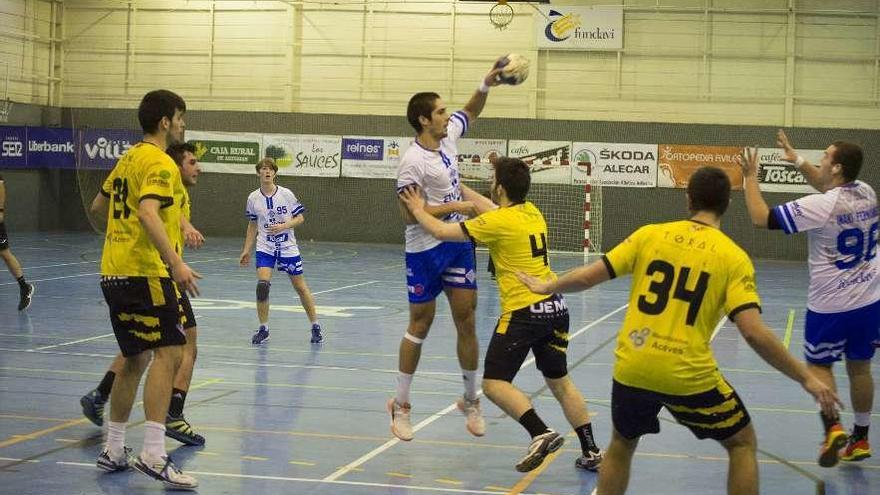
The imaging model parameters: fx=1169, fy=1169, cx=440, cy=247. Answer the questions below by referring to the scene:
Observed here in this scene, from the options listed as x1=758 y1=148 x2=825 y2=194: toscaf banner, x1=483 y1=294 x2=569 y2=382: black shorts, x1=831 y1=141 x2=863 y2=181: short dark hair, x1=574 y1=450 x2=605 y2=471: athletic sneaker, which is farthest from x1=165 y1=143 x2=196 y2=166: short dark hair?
x1=758 y1=148 x2=825 y2=194: toscaf banner

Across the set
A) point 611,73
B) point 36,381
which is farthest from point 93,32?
point 36,381

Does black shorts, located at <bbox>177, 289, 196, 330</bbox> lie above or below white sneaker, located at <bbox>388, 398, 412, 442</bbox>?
above

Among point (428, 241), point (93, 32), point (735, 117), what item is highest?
point (93, 32)

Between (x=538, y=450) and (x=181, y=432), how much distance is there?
262 cm

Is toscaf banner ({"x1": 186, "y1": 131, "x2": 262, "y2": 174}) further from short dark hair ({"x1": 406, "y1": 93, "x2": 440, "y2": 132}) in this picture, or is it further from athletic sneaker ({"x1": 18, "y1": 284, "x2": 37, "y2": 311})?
short dark hair ({"x1": 406, "y1": 93, "x2": 440, "y2": 132})

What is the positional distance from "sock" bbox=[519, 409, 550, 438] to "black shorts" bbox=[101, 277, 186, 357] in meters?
2.14

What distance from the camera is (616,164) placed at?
104ft

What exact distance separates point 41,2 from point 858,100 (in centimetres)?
2308

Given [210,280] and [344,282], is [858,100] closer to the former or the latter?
[344,282]

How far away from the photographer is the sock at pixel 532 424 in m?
6.99

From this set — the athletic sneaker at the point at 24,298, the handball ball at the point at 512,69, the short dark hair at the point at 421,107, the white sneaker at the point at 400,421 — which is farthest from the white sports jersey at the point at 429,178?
the athletic sneaker at the point at 24,298

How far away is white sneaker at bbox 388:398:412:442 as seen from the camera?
8.08 m

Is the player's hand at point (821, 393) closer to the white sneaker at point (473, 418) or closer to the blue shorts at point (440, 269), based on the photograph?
the white sneaker at point (473, 418)

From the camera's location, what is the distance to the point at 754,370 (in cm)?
1204
